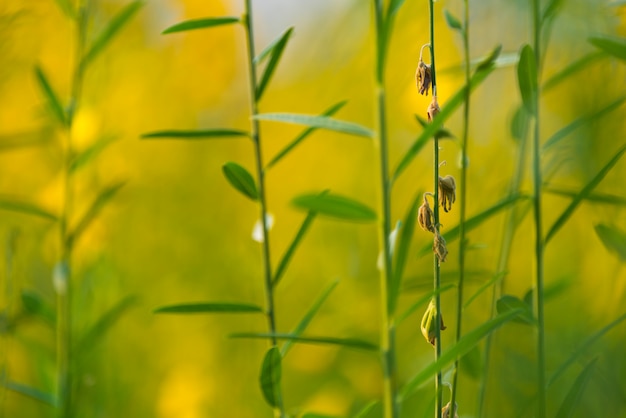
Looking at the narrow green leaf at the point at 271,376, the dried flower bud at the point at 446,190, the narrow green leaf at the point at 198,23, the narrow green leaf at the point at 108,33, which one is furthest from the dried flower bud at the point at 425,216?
the narrow green leaf at the point at 108,33

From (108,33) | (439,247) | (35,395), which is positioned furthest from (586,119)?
(35,395)

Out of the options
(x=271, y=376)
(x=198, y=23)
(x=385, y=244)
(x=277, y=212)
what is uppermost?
(x=198, y=23)

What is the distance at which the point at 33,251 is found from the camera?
5.99 feet

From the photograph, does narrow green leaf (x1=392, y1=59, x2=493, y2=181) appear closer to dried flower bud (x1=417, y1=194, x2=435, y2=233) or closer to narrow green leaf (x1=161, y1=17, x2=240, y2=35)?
dried flower bud (x1=417, y1=194, x2=435, y2=233)

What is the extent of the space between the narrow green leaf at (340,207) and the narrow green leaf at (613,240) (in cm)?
18

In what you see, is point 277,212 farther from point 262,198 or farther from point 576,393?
point 576,393

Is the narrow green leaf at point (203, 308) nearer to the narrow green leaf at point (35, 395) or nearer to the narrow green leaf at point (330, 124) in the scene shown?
the narrow green leaf at point (330, 124)

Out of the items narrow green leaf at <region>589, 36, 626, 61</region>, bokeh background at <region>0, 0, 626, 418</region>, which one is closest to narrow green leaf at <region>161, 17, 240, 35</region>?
bokeh background at <region>0, 0, 626, 418</region>

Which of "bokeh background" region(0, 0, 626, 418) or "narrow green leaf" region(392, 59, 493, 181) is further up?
"narrow green leaf" region(392, 59, 493, 181)

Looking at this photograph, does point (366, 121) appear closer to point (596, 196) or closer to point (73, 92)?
point (73, 92)

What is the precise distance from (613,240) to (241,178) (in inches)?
9.3

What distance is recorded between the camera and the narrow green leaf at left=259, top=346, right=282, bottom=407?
49cm

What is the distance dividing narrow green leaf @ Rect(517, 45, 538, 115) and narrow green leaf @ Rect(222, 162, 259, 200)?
0.19 m

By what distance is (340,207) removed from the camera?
1.32 feet
